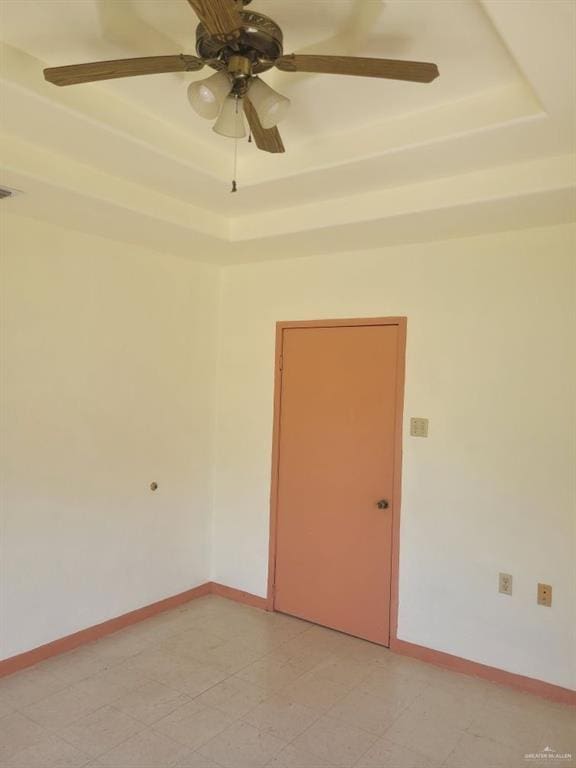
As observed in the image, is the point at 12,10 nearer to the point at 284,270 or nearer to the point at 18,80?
the point at 18,80

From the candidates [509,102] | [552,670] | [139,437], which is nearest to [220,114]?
[509,102]

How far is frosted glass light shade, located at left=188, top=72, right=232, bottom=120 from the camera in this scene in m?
1.67

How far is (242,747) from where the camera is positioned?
2.36 m

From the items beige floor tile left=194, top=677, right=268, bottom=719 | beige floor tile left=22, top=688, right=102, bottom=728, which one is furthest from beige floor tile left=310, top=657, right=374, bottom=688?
beige floor tile left=22, top=688, right=102, bottom=728

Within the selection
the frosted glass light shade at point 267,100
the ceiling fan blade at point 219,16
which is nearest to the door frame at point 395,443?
the frosted glass light shade at point 267,100

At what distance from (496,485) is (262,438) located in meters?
1.61

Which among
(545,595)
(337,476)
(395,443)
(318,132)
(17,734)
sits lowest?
(17,734)

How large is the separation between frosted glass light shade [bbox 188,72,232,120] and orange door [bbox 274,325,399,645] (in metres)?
1.92

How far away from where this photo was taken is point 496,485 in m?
2.97

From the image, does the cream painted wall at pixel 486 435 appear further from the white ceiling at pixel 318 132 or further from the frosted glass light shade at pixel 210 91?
the frosted glass light shade at pixel 210 91

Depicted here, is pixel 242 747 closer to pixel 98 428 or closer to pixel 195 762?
pixel 195 762

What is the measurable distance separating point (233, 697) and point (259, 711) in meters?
0.18

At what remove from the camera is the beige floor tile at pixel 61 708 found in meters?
2.51

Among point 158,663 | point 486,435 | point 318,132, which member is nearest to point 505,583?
point 486,435
